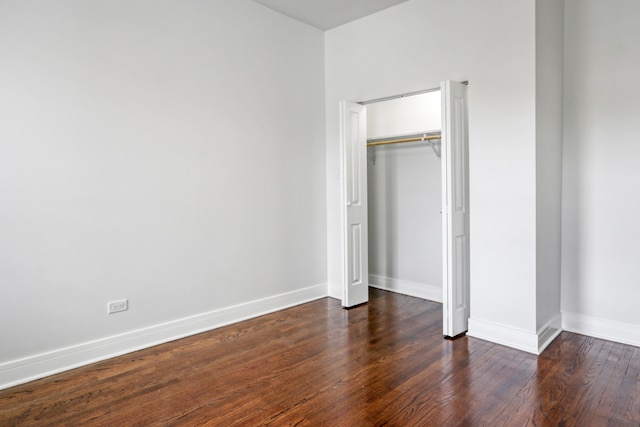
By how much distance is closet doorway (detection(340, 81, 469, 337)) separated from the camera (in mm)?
3463

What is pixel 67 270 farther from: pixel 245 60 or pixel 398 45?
pixel 398 45

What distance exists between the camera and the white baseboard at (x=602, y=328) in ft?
10.6

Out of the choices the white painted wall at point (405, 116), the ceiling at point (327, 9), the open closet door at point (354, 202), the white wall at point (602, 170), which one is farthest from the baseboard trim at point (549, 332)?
the ceiling at point (327, 9)

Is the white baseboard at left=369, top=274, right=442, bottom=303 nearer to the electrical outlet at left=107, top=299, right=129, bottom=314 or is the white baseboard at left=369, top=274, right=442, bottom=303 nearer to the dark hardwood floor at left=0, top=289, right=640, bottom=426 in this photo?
the dark hardwood floor at left=0, top=289, right=640, bottom=426

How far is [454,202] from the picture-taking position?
3434mm

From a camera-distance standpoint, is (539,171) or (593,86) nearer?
(539,171)

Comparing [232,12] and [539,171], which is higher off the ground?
[232,12]

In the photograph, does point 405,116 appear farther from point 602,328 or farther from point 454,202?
point 602,328

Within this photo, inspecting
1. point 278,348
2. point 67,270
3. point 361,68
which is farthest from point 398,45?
point 67,270

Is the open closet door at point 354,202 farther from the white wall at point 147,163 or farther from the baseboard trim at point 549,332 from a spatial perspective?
the baseboard trim at point 549,332

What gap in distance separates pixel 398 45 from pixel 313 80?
1.03m

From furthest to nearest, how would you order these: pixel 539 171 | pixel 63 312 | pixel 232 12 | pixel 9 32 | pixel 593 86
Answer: pixel 232 12, pixel 593 86, pixel 539 171, pixel 63 312, pixel 9 32

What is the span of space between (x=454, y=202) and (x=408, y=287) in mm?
1621

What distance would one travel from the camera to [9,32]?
105 inches
